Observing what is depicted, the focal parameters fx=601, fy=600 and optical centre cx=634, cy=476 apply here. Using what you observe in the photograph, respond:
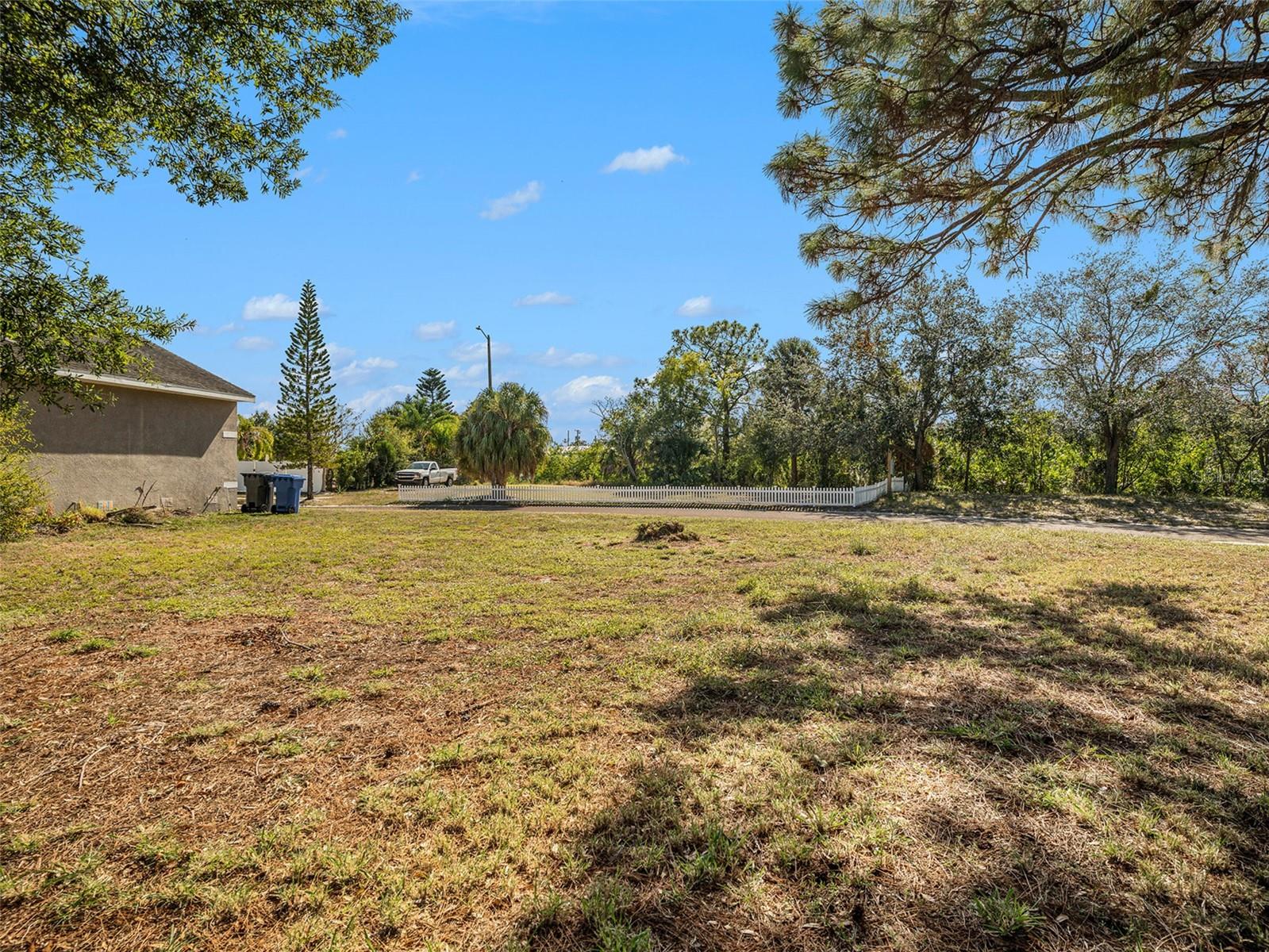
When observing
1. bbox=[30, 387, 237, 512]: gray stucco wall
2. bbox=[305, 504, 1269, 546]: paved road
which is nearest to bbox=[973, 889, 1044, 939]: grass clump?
bbox=[305, 504, 1269, 546]: paved road

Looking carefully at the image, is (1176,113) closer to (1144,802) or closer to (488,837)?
(1144,802)

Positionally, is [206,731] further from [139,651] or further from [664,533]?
[664,533]

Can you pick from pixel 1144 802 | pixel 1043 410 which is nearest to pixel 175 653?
pixel 1144 802

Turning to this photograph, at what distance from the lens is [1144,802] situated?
2.48 m

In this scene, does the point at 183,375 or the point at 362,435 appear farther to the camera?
the point at 362,435

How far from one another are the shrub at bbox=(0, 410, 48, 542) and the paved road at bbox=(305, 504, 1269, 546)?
6975 millimetres

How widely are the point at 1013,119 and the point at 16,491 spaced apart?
46.1 ft

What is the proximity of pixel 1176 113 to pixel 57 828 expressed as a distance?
8159 millimetres

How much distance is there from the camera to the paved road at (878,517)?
11102 millimetres

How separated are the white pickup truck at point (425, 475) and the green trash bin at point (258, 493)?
9.37 m

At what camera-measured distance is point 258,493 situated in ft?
51.5

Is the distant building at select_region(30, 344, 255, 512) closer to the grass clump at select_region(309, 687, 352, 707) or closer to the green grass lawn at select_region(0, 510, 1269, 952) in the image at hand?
the green grass lawn at select_region(0, 510, 1269, 952)

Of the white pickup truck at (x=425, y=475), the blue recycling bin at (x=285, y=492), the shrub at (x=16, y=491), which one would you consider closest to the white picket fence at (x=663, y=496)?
the white pickup truck at (x=425, y=475)

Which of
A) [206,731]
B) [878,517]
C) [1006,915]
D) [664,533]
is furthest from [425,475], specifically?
[1006,915]
